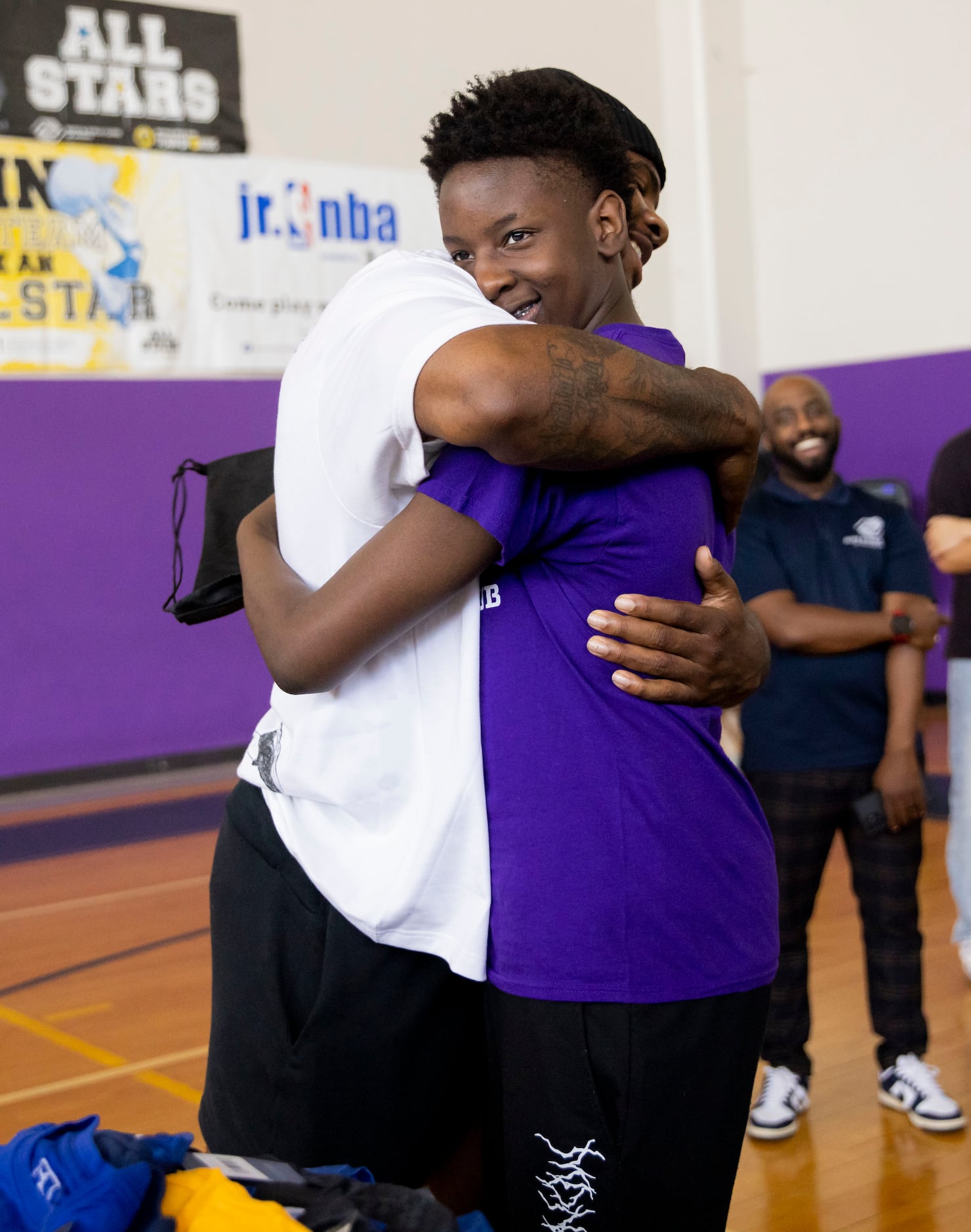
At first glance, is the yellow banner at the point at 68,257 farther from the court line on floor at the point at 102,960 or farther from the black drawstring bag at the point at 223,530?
the black drawstring bag at the point at 223,530

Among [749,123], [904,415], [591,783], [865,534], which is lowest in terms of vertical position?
[591,783]

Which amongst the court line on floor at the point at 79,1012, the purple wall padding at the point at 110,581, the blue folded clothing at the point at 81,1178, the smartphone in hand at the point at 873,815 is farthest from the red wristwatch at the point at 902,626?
the purple wall padding at the point at 110,581

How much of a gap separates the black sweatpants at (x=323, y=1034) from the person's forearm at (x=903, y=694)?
6.55 ft

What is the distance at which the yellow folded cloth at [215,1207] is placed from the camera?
42.6 inches

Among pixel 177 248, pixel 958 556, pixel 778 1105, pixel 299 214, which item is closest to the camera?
pixel 778 1105

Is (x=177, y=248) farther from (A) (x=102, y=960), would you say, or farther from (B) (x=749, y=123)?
(A) (x=102, y=960)

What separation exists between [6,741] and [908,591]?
17.8 feet

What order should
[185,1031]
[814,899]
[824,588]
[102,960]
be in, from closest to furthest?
[814,899], [824,588], [185,1031], [102,960]

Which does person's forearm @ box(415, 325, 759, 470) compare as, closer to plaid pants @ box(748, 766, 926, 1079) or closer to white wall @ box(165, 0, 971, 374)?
plaid pants @ box(748, 766, 926, 1079)

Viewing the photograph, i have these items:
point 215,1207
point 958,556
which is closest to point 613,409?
point 215,1207

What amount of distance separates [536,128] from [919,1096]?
252cm

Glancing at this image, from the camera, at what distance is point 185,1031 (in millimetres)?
3893

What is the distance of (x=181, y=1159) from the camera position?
1.18 metres

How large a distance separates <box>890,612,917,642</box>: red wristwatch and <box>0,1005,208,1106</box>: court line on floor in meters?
1.97
